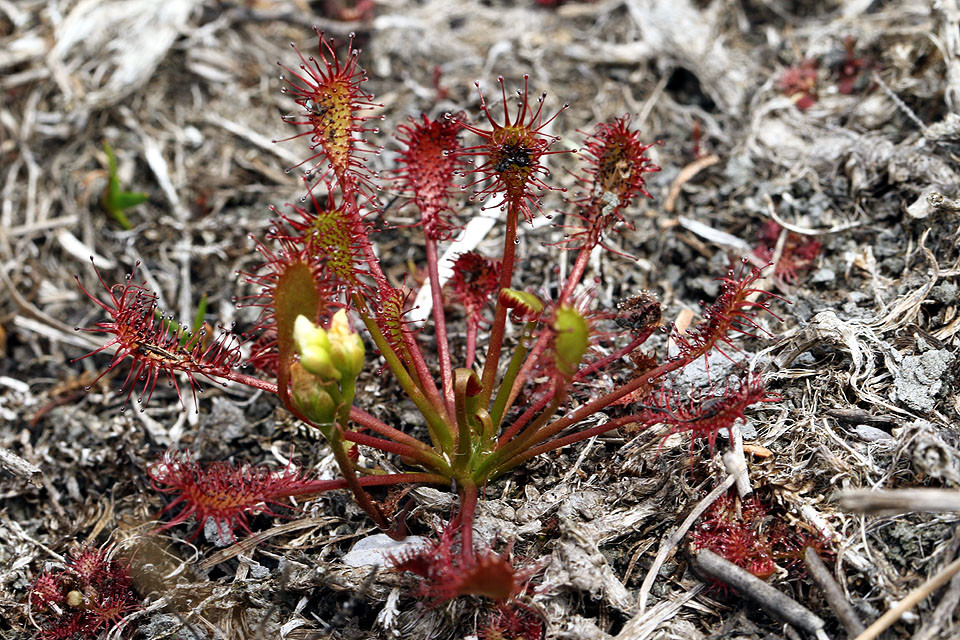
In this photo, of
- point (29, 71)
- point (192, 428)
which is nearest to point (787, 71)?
point (192, 428)

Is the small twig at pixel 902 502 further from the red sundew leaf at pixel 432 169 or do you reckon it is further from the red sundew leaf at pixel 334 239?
the red sundew leaf at pixel 334 239

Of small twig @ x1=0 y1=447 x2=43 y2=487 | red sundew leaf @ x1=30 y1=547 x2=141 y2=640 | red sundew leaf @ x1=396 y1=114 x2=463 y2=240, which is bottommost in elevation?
red sundew leaf @ x1=30 y1=547 x2=141 y2=640

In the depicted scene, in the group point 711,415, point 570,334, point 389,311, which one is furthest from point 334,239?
point 711,415

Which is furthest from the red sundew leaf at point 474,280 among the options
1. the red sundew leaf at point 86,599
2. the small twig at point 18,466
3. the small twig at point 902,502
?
the small twig at point 18,466

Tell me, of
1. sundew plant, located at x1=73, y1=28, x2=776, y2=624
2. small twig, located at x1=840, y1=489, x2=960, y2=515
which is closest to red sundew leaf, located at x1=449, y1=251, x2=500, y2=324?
sundew plant, located at x1=73, y1=28, x2=776, y2=624

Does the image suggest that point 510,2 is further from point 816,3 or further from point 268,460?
point 268,460

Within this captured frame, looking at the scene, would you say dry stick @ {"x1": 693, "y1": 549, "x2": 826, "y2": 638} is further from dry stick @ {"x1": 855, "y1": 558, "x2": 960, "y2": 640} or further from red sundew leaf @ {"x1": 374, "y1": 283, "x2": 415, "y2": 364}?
red sundew leaf @ {"x1": 374, "y1": 283, "x2": 415, "y2": 364}
